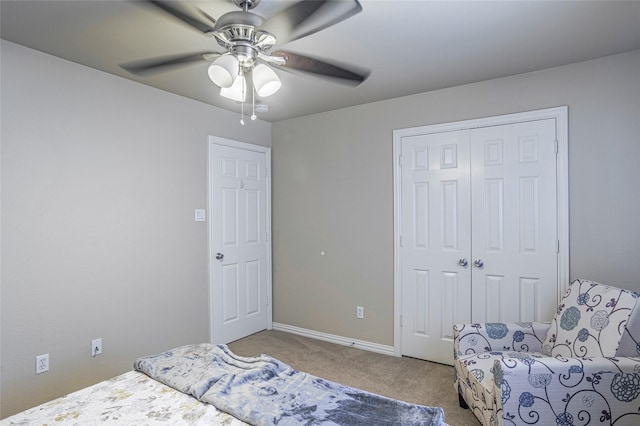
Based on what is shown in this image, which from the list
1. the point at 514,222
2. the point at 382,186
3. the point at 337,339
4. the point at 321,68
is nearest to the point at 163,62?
the point at 321,68

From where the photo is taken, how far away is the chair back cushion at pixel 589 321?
6.57 ft

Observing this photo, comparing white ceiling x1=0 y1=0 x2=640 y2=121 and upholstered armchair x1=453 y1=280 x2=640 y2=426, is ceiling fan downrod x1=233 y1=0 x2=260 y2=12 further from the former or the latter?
upholstered armchair x1=453 y1=280 x2=640 y2=426

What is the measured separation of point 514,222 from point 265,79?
232 cm

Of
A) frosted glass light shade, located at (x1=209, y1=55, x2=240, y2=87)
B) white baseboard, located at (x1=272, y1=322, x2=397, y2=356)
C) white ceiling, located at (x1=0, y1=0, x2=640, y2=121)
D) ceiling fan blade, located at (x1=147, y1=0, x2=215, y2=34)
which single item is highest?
white ceiling, located at (x1=0, y1=0, x2=640, y2=121)

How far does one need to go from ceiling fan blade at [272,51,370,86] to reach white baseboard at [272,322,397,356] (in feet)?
8.71

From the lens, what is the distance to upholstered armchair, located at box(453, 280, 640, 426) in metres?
1.83

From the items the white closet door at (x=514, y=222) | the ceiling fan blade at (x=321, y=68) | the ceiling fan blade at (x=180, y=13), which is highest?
the ceiling fan blade at (x=180, y=13)

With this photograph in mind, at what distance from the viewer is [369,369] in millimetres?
3213

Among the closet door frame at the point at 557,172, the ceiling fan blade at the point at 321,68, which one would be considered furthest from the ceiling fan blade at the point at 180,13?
the closet door frame at the point at 557,172

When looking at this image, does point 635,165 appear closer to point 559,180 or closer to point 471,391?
point 559,180

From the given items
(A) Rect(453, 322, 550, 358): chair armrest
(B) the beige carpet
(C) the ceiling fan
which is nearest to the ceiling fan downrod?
(C) the ceiling fan

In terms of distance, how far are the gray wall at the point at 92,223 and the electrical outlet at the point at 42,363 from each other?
1.3 inches

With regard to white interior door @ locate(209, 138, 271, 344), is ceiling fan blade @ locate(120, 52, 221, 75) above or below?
above

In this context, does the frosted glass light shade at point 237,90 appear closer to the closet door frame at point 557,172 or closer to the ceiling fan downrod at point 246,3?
the ceiling fan downrod at point 246,3
